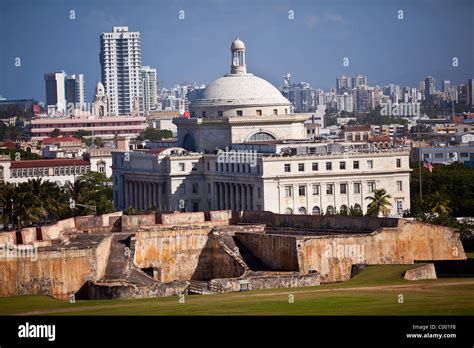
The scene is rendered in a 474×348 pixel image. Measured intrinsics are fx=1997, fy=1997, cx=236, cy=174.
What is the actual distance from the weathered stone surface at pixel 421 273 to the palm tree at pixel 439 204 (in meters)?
38.0

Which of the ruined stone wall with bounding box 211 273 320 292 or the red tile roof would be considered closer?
the ruined stone wall with bounding box 211 273 320 292

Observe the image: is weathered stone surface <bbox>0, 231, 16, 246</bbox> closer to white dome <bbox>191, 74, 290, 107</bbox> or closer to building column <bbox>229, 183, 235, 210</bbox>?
building column <bbox>229, 183, 235, 210</bbox>

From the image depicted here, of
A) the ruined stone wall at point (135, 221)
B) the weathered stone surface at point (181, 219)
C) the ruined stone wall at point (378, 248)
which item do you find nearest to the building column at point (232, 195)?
the weathered stone surface at point (181, 219)

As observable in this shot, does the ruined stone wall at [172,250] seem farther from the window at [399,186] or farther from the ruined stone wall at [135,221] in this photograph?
the window at [399,186]

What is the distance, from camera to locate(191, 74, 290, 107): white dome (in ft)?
477

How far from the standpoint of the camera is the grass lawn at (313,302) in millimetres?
51438

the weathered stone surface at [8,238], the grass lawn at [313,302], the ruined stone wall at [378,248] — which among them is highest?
the weathered stone surface at [8,238]

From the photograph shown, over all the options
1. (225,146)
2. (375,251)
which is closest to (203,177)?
(225,146)

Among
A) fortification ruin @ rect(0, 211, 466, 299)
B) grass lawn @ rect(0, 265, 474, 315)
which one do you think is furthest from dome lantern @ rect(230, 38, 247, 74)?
grass lawn @ rect(0, 265, 474, 315)

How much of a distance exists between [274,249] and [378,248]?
192 inches

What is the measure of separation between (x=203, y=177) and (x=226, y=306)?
8034cm

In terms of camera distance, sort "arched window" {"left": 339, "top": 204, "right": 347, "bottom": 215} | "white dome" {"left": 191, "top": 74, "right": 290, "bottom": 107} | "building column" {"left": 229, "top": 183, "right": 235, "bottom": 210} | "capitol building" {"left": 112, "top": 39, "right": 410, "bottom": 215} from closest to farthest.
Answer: "arched window" {"left": 339, "top": 204, "right": 347, "bottom": 215}
"capitol building" {"left": 112, "top": 39, "right": 410, "bottom": 215}
"building column" {"left": 229, "top": 183, "right": 235, "bottom": 210}
"white dome" {"left": 191, "top": 74, "right": 290, "bottom": 107}

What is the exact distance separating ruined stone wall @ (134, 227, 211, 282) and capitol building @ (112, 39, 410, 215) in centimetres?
3376
